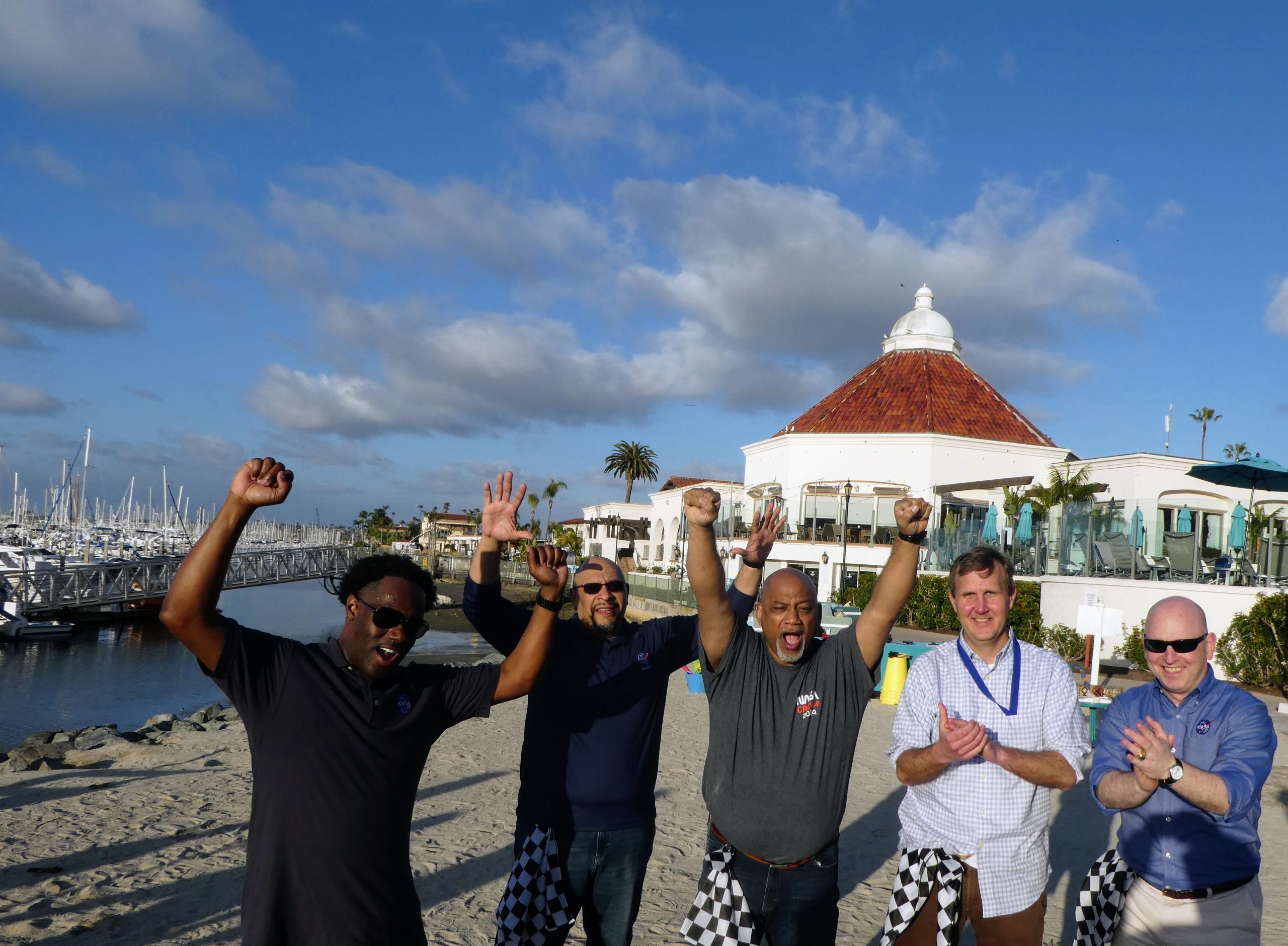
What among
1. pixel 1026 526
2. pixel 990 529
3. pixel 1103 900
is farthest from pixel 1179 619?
pixel 990 529

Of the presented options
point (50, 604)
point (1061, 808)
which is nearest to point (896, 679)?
point (1061, 808)

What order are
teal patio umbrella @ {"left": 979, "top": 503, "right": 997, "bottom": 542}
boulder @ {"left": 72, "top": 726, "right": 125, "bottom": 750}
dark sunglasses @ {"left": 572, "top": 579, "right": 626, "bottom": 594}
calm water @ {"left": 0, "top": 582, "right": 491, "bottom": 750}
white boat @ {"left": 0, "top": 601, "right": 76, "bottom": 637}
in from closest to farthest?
dark sunglasses @ {"left": 572, "top": 579, "right": 626, "bottom": 594}, boulder @ {"left": 72, "top": 726, "right": 125, "bottom": 750}, calm water @ {"left": 0, "top": 582, "right": 491, "bottom": 750}, teal patio umbrella @ {"left": 979, "top": 503, "right": 997, "bottom": 542}, white boat @ {"left": 0, "top": 601, "right": 76, "bottom": 637}

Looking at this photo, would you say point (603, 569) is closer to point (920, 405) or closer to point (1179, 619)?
point (1179, 619)

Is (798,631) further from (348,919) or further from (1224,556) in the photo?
(1224,556)

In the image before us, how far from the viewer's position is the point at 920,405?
142 ft

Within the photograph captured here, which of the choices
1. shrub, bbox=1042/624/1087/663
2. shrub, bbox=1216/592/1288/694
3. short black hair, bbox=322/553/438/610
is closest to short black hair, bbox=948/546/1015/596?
short black hair, bbox=322/553/438/610

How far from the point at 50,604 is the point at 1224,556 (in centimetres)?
3736

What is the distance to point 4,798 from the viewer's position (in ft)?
26.7

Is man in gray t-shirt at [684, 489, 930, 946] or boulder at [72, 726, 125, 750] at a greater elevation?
man in gray t-shirt at [684, 489, 930, 946]

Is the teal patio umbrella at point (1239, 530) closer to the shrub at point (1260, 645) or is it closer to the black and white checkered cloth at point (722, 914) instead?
the shrub at point (1260, 645)

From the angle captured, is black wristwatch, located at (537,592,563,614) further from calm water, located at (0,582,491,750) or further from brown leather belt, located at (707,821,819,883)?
calm water, located at (0,582,491,750)

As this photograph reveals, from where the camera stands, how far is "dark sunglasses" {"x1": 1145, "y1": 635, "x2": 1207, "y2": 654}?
323 cm

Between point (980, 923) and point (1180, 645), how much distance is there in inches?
46.9

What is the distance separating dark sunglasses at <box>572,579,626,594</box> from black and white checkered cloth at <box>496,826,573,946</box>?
0.93 m
